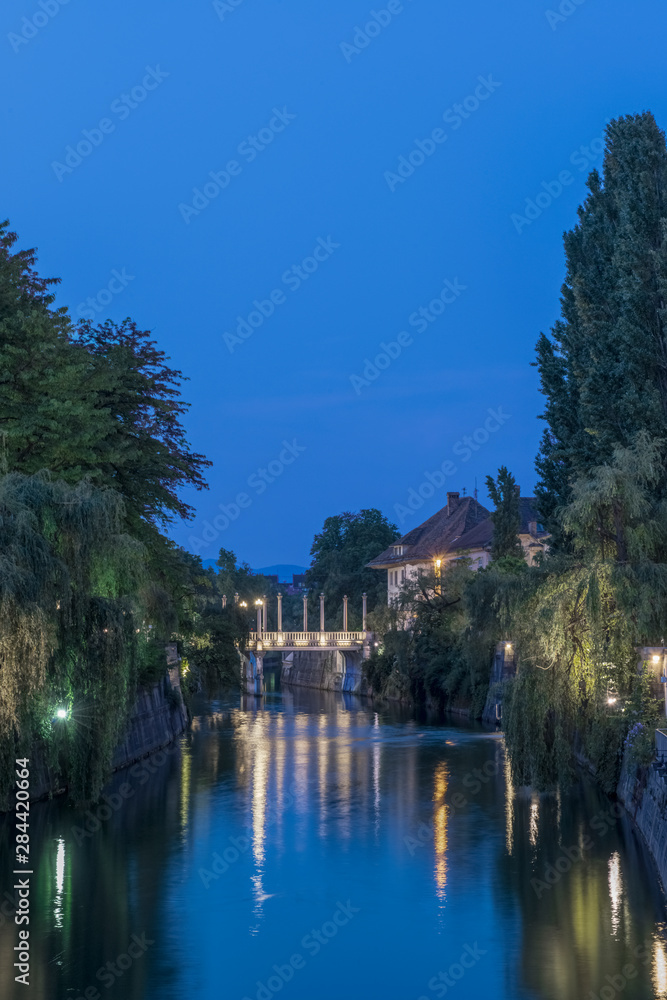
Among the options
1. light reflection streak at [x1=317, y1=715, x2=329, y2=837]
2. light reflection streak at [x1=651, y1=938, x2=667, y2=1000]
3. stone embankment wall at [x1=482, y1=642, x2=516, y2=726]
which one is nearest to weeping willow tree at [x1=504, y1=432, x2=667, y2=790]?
light reflection streak at [x1=317, y1=715, x2=329, y2=837]

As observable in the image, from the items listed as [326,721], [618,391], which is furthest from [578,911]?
[326,721]

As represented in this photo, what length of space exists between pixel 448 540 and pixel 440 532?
138 inches

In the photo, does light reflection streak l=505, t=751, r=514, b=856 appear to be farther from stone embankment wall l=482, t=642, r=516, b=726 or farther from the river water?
stone embankment wall l=482, t=642, r=516, b=726

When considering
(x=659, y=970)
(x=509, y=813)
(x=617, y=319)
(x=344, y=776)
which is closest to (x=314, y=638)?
(x=344, y=776)

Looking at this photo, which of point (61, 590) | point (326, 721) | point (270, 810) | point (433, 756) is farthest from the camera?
point (326, 721)

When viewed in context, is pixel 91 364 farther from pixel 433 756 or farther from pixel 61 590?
pixel 433 756

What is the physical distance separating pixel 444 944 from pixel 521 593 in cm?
1377

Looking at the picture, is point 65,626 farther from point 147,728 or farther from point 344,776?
point 147,728

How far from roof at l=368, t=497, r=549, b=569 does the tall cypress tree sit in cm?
4721

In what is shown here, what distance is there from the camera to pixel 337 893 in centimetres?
2308

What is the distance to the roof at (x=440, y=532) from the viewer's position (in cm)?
9706

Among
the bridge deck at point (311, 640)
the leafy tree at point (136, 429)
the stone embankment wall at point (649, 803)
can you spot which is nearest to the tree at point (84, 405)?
the leafy tree at point (136, 429)

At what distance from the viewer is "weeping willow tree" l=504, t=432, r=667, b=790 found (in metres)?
28.5

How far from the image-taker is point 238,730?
55.1m
